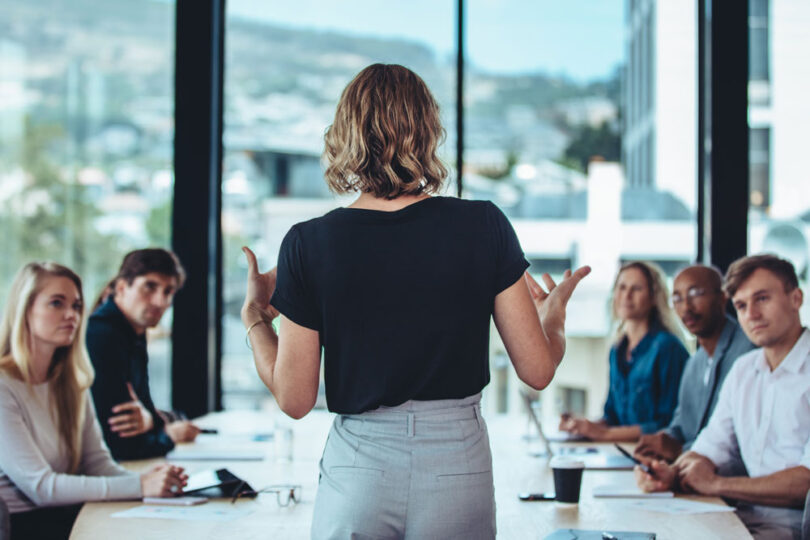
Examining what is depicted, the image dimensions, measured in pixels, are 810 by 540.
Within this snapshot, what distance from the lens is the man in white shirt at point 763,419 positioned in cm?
257

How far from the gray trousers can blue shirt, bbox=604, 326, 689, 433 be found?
8.02 ft

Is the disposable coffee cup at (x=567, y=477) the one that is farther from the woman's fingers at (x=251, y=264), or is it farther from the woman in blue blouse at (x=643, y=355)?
the woman in blue blouse at (x=643, y=355)

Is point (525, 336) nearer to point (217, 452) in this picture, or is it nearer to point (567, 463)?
point (567, 463)

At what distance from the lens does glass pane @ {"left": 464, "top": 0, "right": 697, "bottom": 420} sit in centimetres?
477

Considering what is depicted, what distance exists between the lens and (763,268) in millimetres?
2910

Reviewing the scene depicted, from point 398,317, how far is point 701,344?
93.6 inches

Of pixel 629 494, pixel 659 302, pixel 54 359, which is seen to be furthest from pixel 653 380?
pixel 54 359

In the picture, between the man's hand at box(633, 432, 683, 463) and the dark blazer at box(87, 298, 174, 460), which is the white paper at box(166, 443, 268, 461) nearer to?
the dark blazer at box(87, 298, 174, 460)

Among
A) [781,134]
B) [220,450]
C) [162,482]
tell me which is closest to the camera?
[162,482]

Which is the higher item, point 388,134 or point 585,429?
point 388,134

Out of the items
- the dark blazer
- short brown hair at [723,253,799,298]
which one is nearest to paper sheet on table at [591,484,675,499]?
short brown hair at [723,253,799,298]

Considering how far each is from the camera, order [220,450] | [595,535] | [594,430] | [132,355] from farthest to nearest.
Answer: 1. [594,430]
2. [132,355]
3. [220,450]
4. [595,535]

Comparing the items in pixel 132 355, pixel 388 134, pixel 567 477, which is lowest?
pixel 567 477

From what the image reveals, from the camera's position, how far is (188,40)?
466 centimetres
